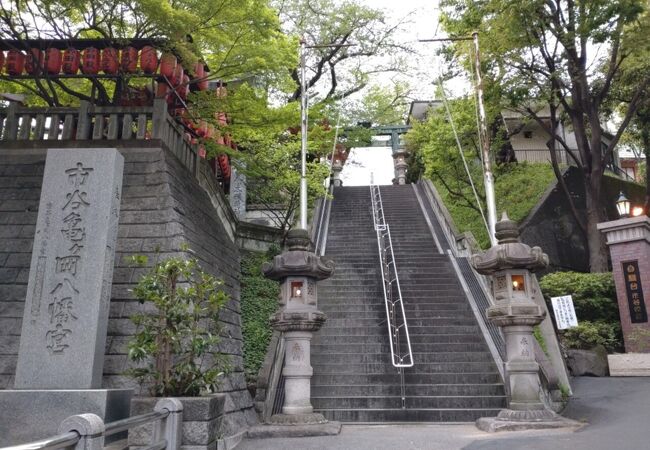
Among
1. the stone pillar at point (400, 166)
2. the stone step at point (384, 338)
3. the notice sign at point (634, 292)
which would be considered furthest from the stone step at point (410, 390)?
the stone pillar at point (400, 166)

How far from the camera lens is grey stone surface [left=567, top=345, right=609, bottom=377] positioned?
1080 centimetres

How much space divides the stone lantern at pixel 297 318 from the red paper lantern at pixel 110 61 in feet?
21.2

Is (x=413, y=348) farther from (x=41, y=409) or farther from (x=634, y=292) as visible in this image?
(x=41, y=409)

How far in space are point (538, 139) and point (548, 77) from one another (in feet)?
41.4

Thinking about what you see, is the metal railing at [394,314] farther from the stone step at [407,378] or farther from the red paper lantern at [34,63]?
the red paper lantern at [34,63]

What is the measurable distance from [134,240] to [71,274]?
2.34 m

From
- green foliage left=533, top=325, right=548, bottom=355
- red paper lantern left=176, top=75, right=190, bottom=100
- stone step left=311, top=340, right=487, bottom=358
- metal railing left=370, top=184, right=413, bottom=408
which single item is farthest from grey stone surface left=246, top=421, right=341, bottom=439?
red paper lantern left=176, top=75, right=190, bottom=100

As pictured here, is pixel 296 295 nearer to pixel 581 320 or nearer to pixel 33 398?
pixel 33 398

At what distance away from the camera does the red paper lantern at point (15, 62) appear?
11016 mm

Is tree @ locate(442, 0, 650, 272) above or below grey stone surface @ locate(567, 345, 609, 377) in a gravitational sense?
above

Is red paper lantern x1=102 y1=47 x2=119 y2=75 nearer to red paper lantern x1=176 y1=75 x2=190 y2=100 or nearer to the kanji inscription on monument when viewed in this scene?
red paper lantern x1=176 y1=75 x2=190 y2=100

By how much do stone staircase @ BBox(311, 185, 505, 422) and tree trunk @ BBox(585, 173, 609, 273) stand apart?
5148mm

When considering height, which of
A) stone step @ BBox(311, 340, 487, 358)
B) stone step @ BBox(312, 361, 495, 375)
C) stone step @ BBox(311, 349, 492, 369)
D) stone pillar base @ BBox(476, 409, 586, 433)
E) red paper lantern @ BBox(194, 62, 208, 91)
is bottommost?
stone pillar base @ BBox(476, 409, 586, 433)

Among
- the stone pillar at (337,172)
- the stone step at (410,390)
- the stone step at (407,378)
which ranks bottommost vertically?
the stone step at (410,390)
